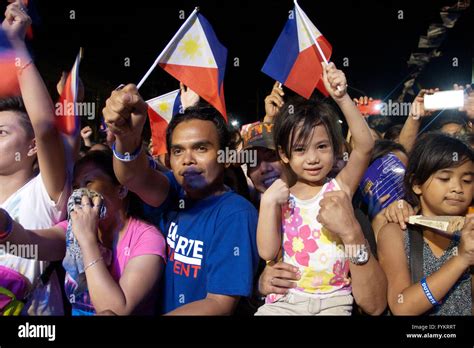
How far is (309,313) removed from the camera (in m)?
2.02

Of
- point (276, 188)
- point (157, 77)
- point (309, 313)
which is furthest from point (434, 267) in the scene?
point (157, 77)

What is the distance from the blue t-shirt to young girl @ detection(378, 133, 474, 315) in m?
0.58

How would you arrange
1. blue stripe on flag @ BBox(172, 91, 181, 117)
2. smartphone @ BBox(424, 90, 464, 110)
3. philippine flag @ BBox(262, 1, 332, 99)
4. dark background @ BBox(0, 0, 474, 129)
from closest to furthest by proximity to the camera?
philippine flag @ BBox(262, 1, 332, 99) → smartphone @ BBox(424, 90, 464, 110) → dark background @ BBox(0, 0, 474, 129) → blue stripe on flag @ BBox(172, 91, 181, 117)

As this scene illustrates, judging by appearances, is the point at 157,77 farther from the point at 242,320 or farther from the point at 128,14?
the point at 242,320

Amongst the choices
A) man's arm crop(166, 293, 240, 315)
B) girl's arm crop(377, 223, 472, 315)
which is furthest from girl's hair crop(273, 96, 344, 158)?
man's arm crop(166, 293, 240, 315)

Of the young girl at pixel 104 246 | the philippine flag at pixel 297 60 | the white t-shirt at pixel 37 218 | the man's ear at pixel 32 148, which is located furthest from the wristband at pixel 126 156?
the philippine flag at pixel 297 60

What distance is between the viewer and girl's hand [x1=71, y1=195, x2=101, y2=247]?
1.98 metres

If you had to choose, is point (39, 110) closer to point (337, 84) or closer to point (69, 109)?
point (69, 109)

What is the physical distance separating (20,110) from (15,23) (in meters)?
0.40

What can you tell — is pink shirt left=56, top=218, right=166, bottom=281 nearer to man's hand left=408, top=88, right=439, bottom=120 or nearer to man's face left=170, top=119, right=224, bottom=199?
man's face left=170, top=119, right=224, bottom=199

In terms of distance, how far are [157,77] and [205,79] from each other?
173 centimetres

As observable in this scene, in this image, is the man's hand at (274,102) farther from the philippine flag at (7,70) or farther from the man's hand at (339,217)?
the philippine flag at (7,70)

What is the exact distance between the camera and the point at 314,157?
6.83 feet

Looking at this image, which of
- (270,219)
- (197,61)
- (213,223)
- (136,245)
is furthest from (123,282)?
(197,61)
